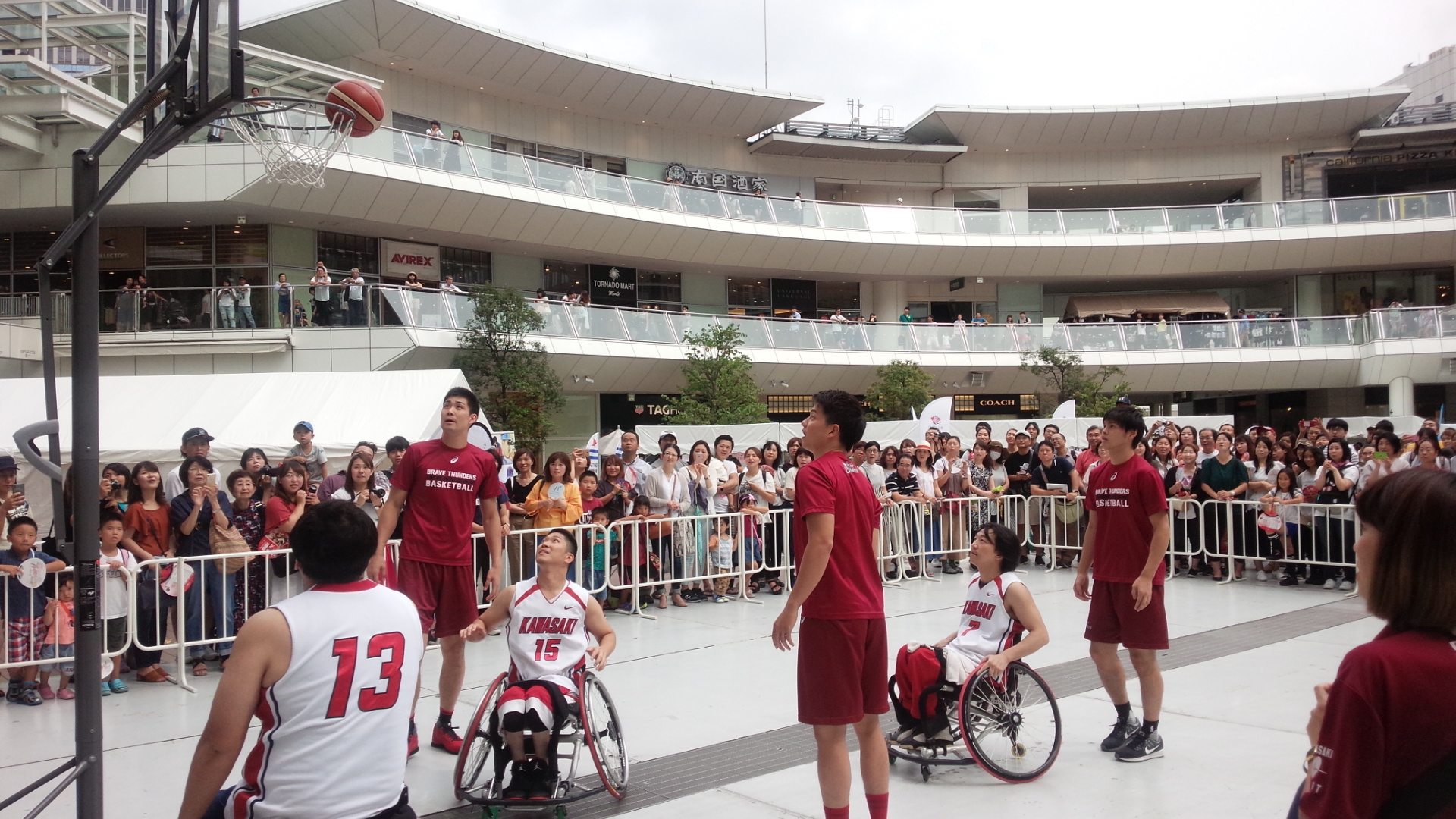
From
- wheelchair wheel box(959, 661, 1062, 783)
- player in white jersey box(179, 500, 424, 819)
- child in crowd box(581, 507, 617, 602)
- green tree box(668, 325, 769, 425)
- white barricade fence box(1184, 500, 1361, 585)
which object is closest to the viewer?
player in white jersey box(179, 500, 424, 819)

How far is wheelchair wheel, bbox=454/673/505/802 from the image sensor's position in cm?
470

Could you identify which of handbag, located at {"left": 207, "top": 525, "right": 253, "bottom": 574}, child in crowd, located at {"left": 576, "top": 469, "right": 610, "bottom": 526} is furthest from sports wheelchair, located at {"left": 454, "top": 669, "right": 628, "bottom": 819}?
child in crowd, located at {"left": 576, "top": 469, "right": 610, "bottom": 526}

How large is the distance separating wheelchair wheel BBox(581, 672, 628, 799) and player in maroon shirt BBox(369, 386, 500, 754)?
103cm

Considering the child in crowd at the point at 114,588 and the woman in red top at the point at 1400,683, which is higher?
the woman in red top at the point at 1400,683

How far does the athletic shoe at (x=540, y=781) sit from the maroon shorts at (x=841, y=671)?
4.30ft

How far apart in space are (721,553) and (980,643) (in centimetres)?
583

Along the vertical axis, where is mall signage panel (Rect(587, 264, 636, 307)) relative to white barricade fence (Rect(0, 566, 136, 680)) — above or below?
above

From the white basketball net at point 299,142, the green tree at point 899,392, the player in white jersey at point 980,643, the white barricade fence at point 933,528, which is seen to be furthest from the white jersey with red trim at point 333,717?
the green tree at point 899,392

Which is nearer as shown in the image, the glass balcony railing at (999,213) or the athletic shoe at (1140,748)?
the athletic shoe at (1140,748)

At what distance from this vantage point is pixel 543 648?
16.6 feet

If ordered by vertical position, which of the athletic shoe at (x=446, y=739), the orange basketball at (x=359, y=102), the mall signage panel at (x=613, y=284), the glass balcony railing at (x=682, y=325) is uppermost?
the mall signage panel at (x=613, y=284)

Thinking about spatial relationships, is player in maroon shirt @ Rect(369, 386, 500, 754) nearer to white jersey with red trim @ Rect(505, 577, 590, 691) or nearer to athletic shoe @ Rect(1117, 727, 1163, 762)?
white jersey with red trim @ Rect(505, 577, 590, 691)

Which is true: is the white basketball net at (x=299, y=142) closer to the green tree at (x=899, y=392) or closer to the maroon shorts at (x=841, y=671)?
the maroon shorts at (x=841, y=671)

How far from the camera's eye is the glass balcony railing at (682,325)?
19188 millimetres
